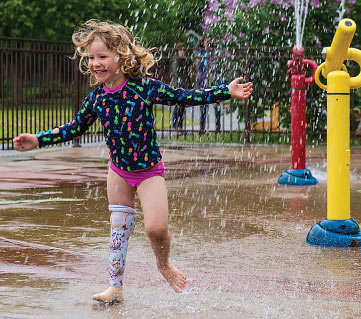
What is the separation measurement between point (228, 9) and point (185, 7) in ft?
22.8

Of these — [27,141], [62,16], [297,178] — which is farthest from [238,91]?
[62,16]

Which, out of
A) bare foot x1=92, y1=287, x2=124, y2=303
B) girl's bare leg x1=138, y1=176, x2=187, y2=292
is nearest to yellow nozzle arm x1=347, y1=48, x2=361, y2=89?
girl's bare leg x1=138, y1=176, x2=187, y2=292

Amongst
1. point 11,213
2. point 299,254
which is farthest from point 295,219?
point 11,213

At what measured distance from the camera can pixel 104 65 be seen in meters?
4.45

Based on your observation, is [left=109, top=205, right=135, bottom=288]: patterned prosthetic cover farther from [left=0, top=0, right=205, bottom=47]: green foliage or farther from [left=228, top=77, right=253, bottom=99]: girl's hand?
[left=0, top=0, right=205, bottom=47]: green foliage

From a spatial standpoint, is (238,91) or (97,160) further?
(97,160)

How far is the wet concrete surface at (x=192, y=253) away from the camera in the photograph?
433 centimetres

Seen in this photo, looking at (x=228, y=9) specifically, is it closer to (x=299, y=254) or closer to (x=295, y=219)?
(x=295, y=219)

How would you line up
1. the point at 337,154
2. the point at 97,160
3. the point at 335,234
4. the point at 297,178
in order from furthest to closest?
the point at 97,160 → the point at 297,178 → the point at 337,154 → the point at 335,234

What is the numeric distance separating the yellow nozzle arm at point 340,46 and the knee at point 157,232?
2348 mm

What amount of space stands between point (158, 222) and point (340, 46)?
2.42 meters

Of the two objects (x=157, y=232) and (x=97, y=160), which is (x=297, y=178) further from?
(x=157, y=232)

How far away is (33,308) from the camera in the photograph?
13.9 feet

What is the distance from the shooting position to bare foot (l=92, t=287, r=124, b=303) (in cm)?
440
